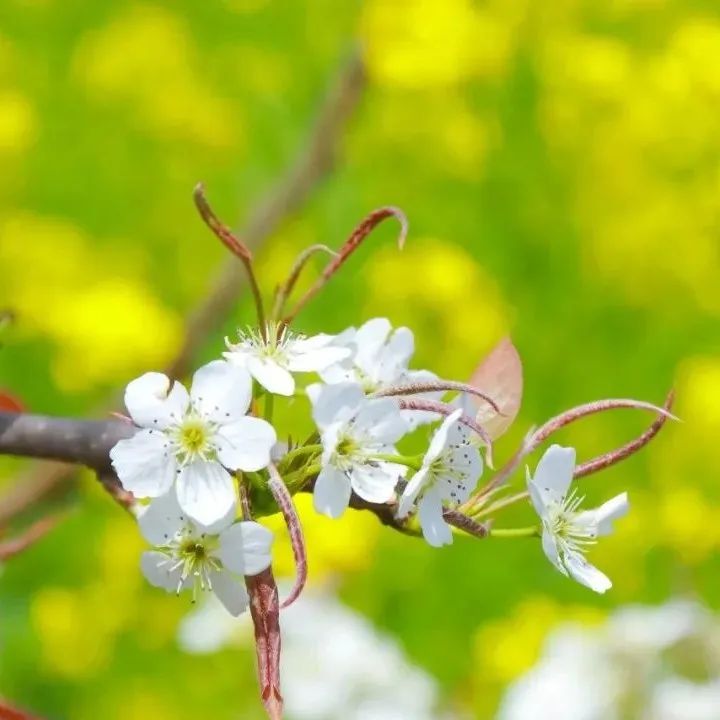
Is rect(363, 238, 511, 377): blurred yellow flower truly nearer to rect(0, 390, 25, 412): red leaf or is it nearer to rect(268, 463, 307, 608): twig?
rect(0, 390, 25, 412): red leaf

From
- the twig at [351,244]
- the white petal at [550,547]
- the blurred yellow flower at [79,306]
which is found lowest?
the blurred yellow flower at [79,306]

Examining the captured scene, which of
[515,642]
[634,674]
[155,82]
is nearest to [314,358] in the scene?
[634,674]

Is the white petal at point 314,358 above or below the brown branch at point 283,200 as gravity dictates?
above

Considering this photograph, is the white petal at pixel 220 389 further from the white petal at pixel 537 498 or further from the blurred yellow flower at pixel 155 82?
the blurred yellow flower at pixel 155 82

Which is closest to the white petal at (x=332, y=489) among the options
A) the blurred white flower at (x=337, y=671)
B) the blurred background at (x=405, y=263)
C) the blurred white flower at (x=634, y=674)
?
the blurred white flower at (x=634, y=674)

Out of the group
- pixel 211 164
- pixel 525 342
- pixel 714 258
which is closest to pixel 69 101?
pixel 211 164

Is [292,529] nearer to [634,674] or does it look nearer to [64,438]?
[64,438]

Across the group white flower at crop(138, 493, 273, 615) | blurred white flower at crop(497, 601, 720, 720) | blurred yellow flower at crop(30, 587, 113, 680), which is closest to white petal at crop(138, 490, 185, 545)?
white flower at crop(138, 493, 273, 615)
